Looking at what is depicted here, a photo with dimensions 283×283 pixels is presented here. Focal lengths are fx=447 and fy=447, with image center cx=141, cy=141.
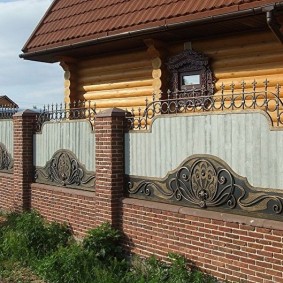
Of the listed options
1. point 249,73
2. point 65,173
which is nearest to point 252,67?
point 249,73

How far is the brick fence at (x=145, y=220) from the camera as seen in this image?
15.5 feet

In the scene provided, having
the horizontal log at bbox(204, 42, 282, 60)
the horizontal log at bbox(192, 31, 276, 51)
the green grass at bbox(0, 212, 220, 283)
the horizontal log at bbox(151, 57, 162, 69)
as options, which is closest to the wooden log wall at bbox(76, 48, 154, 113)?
the horizontal log at bbox(151, 57, 162, 69)

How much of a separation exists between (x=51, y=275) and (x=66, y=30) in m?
5.79

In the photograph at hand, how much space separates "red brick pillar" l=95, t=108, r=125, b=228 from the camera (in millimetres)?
6453

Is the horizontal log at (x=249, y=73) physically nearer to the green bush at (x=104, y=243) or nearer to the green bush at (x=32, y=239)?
the green bush at (x=104, y=243)

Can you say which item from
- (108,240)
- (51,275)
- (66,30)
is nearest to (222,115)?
(108,240)

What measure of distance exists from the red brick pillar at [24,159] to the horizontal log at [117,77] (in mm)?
1888

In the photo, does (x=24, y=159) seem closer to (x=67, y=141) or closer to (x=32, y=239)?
(x=67, y=141)

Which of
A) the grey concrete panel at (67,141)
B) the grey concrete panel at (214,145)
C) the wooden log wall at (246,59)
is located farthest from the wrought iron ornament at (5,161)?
the wooden log wall at (246,59)

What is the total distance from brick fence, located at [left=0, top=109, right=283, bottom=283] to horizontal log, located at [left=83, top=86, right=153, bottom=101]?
1.81 meters

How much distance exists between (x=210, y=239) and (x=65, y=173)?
341 centimetres

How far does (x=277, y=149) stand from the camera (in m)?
4.60

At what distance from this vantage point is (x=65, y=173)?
7.81 metres

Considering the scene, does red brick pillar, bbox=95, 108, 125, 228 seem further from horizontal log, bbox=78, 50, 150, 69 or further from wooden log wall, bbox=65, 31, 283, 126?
horizontal log, bbox=78, 50, 150, 69
